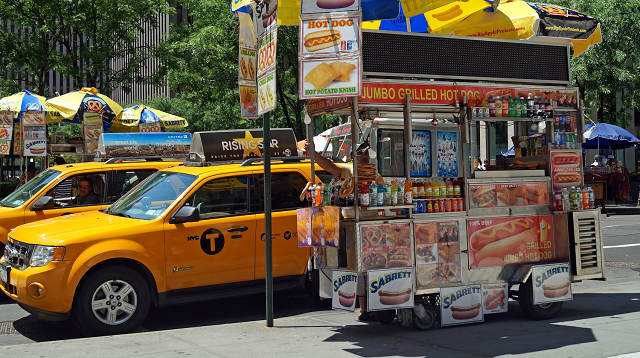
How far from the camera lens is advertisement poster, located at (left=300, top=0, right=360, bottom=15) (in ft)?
21.4

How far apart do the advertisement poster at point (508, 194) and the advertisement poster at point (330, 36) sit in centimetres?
221

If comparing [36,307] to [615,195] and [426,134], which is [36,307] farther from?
[615,195]

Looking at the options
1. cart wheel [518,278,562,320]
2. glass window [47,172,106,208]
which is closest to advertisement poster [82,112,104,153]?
glass window [47,172,106,208]

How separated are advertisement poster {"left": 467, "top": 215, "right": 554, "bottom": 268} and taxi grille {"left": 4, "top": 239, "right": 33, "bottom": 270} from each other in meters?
4.84

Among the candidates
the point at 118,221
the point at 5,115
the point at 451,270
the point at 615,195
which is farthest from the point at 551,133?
the point at 615,195

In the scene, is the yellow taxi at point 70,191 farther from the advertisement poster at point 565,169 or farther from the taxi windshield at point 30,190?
the advertisement poster at point 565,169

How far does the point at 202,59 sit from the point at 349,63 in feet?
61.4

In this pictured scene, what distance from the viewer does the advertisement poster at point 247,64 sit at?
308 inches

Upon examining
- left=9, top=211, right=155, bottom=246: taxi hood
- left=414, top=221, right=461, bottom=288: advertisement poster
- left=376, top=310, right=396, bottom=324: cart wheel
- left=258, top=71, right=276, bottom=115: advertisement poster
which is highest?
left=258, top=71, right=276, bottom=115: advertisement poster

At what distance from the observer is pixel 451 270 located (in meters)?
7.34

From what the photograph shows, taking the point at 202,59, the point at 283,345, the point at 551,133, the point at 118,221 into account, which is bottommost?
the point at 283,345

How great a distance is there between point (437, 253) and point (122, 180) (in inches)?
204

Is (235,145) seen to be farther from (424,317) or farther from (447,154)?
(424,317)

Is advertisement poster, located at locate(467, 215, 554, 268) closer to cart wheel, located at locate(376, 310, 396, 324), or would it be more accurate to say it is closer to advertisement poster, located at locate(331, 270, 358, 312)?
cart wheel, located at locate(376, 310, 396, 324)
